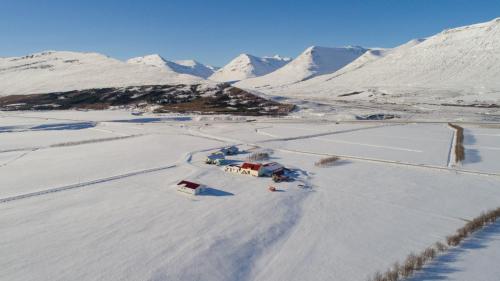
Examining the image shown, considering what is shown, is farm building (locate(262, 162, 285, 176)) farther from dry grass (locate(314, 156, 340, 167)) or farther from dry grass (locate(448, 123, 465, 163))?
dry grass (locate(448, 123, 465, 163))

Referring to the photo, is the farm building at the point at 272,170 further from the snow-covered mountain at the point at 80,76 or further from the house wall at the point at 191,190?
the snow-covered mountain at the point at 80,76

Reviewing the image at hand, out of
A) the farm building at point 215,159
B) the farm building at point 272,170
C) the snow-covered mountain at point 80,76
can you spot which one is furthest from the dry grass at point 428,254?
the snow-covered mountain at point 80,76

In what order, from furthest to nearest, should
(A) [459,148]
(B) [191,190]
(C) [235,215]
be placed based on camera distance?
(A) [459,148], (B) [191,190], (C) [235,215]

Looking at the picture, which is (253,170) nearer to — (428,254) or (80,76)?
(428,254)

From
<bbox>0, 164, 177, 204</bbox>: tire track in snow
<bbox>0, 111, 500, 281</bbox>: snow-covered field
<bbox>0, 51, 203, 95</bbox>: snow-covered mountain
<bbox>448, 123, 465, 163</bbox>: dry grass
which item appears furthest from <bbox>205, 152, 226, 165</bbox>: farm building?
<bbox>0, 51, 203, 95</bbox>: snow-covered mountain

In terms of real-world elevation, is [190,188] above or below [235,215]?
above

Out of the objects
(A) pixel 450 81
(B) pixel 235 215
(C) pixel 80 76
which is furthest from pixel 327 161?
(A) pixel 450 81
